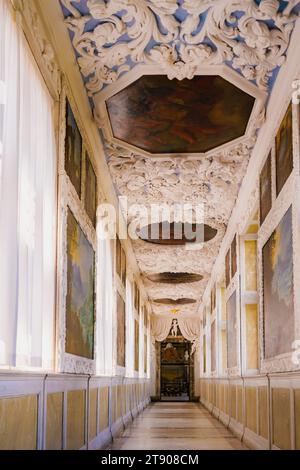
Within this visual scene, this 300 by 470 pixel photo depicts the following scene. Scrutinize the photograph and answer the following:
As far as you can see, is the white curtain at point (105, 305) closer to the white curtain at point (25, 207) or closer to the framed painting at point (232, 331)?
the framed painting at point (232, 331)

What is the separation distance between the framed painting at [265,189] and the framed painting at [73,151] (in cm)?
275

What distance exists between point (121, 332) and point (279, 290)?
321 inches

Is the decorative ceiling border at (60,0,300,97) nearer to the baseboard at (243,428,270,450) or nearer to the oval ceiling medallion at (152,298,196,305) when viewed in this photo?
the baseboard at (243,428,270,450)

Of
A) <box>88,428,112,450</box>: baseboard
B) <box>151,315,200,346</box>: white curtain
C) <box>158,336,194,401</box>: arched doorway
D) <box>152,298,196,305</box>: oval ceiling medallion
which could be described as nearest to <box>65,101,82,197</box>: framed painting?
<box>88,428,112,450</box>: baseboard

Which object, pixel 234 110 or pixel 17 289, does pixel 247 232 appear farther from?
pixel 17 289

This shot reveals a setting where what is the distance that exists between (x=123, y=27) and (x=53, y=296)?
307 centimetres

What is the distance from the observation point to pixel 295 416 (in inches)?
276

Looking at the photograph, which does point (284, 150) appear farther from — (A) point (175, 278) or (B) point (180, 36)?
(A) point (175, 278)

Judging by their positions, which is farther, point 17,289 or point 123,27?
point 123,27

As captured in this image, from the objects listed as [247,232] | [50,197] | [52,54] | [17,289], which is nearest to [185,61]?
[52,54]

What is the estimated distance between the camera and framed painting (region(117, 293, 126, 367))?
582 inches

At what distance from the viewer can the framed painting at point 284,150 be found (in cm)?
752

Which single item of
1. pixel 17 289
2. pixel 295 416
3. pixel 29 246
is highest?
pixel 29 246

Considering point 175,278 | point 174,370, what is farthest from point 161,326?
point 175,278
